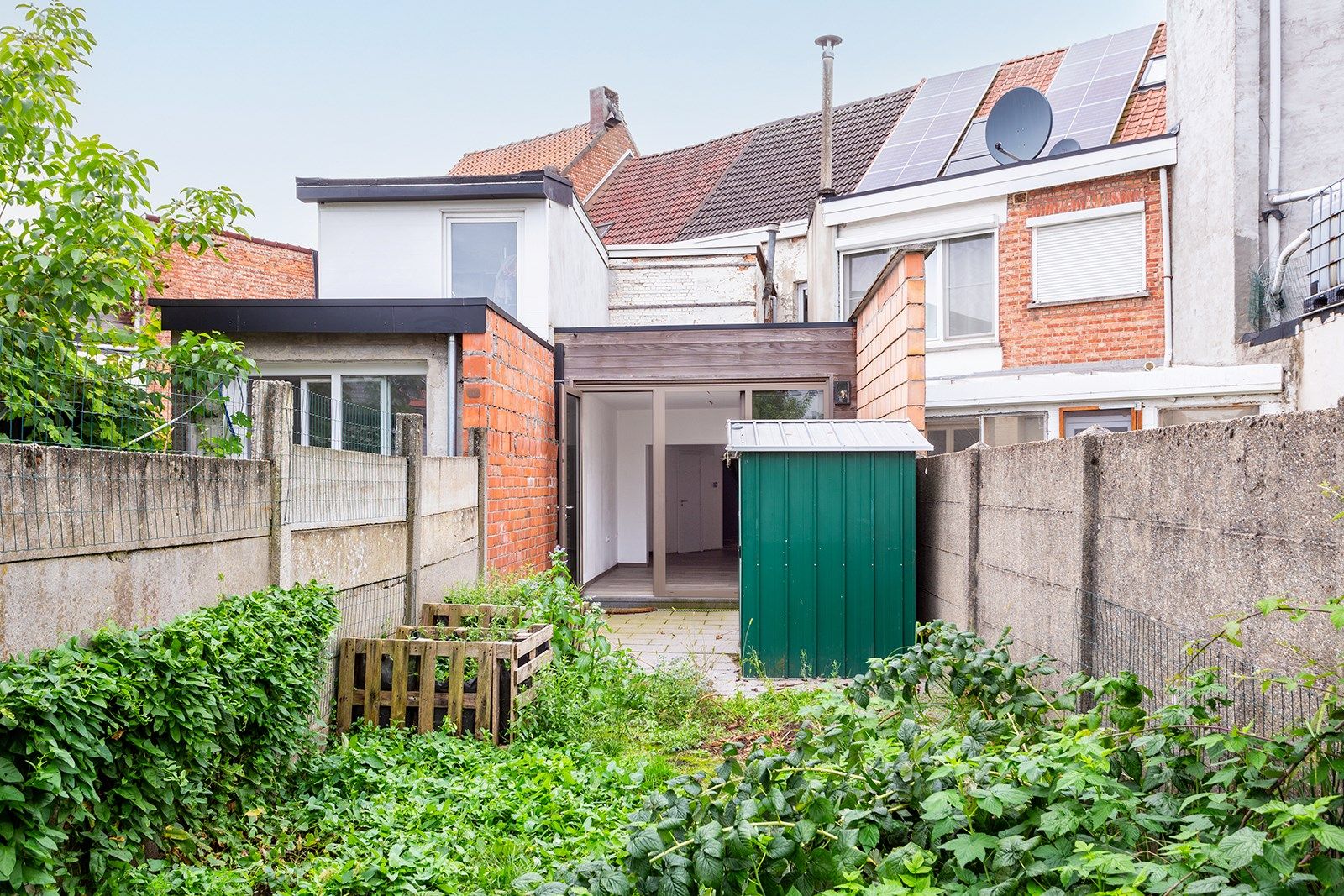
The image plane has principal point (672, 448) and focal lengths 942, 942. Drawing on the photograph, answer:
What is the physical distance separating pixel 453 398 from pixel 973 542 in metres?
4.80

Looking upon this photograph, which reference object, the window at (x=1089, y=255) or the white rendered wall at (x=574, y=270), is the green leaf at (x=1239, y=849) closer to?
the white rendered wall at (x=574, y=270)

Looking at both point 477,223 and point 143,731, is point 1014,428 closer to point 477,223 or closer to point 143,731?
point 477,223

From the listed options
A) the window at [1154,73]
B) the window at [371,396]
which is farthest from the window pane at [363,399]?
the window at [1154,73]

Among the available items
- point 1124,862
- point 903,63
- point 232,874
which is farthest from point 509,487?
point 903,63

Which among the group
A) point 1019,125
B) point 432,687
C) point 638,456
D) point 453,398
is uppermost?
point 1019,125

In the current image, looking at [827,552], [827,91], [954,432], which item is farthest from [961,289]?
[827,91]

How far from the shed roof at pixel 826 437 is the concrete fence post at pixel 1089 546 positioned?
11.0ft

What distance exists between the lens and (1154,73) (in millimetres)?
14031

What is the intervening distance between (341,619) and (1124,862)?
13.9 ft

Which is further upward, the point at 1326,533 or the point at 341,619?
the point at 1326,533

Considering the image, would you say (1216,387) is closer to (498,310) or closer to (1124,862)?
(498,310)

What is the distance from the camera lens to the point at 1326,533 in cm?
239

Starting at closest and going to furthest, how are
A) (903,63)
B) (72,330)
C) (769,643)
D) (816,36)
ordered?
(72,330)
(769,643)
(816,36)
(903,63)

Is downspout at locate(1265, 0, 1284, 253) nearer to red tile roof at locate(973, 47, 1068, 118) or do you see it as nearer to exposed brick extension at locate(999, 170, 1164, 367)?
exposed brick extension at locate(999, 170, 1164, 367)
